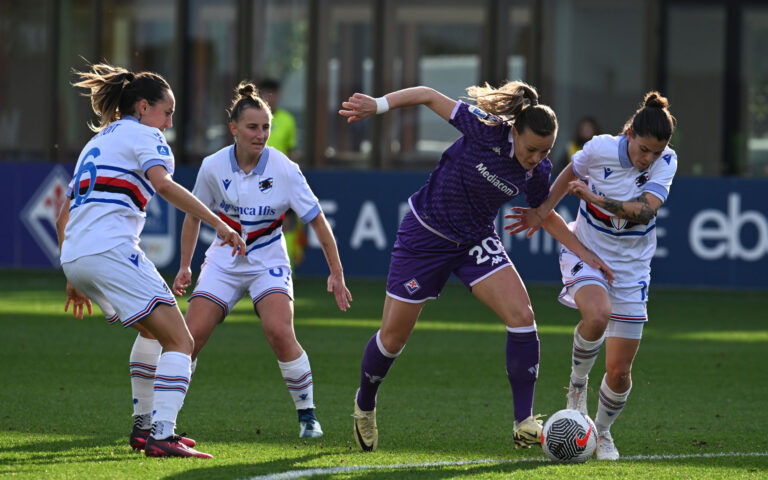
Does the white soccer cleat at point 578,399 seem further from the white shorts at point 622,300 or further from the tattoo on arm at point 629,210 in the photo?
the tattoo on arm at point 629,210

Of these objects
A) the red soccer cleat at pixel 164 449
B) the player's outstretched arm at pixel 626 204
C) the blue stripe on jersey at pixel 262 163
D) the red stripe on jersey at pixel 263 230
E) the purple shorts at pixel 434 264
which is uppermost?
the blue stripe on jersey at pixel 262 163

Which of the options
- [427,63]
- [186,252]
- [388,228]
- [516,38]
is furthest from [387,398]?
[427,63]

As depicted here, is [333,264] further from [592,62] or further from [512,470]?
[592,62]

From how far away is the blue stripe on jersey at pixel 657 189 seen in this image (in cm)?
623

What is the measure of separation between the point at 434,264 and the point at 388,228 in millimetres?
9428

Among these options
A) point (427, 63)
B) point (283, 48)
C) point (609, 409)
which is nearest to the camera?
point (609, 409)

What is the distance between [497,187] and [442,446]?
1.36m

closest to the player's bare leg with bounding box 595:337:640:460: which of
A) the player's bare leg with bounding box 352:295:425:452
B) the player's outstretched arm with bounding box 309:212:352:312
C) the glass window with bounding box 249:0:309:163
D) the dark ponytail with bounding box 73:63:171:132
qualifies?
the player's bare leg with bounding box 352:295:425:452

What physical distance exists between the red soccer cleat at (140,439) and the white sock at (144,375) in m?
0.06

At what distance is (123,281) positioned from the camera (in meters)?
5.55

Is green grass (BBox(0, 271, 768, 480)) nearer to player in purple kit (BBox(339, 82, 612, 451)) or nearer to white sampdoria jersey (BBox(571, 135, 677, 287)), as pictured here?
player in purple kit (BBox(339, 82, 612, 451))

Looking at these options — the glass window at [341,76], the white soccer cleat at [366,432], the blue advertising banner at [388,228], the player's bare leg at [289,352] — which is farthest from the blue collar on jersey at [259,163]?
the glass window at [341,76]

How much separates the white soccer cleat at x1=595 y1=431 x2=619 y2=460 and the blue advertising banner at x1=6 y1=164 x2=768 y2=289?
28.9ft

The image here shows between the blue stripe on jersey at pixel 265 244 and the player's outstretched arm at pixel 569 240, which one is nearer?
the player's outstretched arm at pixel 569 240
